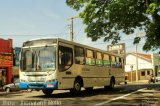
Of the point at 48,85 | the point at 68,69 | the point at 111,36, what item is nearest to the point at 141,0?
the point at 111,36

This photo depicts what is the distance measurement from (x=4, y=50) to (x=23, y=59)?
20.1m

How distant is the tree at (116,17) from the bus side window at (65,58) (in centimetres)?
384

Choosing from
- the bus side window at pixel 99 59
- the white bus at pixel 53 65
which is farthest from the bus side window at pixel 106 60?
the white bus at pixel 53 65

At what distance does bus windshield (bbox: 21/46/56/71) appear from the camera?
1906 cm

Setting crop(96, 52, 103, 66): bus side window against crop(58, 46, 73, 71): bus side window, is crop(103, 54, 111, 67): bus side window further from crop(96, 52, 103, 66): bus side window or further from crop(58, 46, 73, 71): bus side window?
crop(58, 46, 73, 71): bus side window

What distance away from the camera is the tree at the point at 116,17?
864 inches

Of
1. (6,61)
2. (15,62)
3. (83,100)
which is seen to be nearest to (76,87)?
(83,100)

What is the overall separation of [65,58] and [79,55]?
6.97 feet

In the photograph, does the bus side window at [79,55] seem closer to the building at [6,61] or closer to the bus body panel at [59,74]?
the bus body panel at [59,74]

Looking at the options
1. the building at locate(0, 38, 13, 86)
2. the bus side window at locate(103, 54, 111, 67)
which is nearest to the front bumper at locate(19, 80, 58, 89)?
the bus side window at locate(103, 54, 111, 67)

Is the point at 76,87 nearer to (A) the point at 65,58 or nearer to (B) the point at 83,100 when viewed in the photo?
(A) the point at 65,58

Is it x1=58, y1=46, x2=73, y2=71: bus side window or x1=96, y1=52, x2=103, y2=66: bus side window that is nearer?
x1=58, y1=46, x2=73, y2=71: bus side window

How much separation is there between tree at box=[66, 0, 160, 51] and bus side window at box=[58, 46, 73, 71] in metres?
3.84

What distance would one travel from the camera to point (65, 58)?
19812mm
